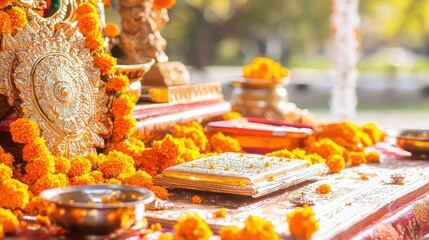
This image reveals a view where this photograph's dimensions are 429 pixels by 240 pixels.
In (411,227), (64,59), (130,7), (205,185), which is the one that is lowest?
(411,227)

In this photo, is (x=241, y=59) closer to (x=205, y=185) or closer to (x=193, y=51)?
(x=193, y=51)

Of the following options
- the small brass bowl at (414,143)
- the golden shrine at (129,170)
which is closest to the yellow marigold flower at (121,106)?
the golden shrine at (129,170)

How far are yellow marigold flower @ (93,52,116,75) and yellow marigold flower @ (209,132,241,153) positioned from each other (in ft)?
2.18

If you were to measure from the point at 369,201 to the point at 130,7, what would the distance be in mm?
1505

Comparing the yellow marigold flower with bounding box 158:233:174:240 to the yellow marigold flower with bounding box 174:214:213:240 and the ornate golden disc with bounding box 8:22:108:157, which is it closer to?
the yellow marigold flower with bounding box 174:214:213:240

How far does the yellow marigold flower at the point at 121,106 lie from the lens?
2424 mm

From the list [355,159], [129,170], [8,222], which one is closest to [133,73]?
[129,170]

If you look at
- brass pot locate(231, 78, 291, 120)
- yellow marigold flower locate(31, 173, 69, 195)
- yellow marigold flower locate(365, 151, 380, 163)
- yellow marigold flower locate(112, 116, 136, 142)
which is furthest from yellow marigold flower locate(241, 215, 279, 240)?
brass pot locate(231, 78, 291, 120)

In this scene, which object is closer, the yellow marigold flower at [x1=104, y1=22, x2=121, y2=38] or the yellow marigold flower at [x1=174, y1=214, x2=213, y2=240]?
the yellow marigold flower at [x1=174, y1=214, x2=213, y2=240]

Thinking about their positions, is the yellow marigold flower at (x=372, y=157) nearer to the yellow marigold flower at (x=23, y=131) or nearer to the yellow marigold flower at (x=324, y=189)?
the yellow marigold flower at (x=324, y=189)

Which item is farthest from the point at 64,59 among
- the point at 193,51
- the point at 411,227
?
the point at 193,51

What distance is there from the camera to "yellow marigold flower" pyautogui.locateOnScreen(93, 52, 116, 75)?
2424 mm

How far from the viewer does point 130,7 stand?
3145 mm

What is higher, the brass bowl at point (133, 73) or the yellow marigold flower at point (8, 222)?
the brass bowl at point (133, 73)
